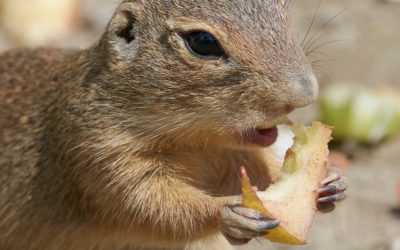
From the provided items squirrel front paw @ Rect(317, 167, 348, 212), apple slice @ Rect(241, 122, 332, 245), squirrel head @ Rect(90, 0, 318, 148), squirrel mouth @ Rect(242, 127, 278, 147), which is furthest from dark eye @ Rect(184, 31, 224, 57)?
squirrel front paw @ Rect(317, 167, 348, 212)

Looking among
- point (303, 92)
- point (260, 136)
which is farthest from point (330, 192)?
point (303, 92)

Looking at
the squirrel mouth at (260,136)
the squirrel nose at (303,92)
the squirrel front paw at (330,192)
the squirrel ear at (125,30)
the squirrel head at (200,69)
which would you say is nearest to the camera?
the squirrel nose at (303,92)

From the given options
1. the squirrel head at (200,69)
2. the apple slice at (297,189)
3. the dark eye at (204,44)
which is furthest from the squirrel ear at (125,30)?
the apple slice at (297,189)

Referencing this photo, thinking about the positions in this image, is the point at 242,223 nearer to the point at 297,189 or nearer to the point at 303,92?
the point at 297,189

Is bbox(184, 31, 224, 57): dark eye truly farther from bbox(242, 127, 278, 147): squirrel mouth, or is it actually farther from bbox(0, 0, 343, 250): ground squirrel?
bbox(242, 127, 278, 147): squirrel mouth

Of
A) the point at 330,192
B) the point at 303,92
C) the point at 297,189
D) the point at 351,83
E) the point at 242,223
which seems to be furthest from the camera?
the point at 351,83

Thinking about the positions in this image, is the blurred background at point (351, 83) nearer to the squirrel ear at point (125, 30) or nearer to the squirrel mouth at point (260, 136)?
the squirrel mouth at point (260, 136)
